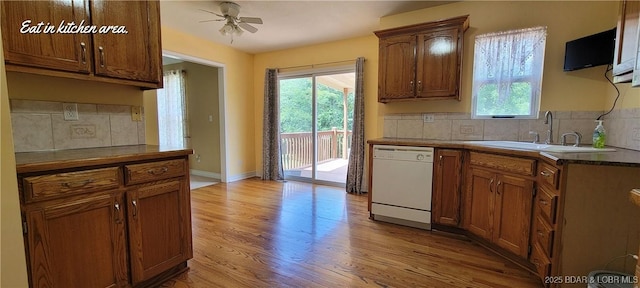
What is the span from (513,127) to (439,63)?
97 cm

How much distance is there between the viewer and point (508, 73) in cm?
272

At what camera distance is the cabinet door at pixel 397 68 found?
2.97 metres

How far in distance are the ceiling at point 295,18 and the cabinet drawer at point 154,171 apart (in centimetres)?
198

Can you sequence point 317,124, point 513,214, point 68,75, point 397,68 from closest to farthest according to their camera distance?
point 68,75 → point 513,214 → point 397,68 → point 317,124

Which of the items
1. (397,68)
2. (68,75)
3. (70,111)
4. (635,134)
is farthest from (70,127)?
(635,134)

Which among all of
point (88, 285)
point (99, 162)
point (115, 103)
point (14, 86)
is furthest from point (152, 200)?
point (14, 86)

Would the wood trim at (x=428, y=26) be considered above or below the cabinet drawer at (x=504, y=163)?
above

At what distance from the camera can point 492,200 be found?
86.8 inches

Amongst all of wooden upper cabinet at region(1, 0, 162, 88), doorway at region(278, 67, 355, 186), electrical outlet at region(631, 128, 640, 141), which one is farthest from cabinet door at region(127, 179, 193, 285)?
electrical outlet at region(631, 128, 640, 141)

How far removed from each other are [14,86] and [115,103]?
512mm

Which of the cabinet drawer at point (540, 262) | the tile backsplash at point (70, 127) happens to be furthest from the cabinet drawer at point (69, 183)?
the cabinet drawer at point (540, 262)

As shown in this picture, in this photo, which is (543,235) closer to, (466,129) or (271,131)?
(466,129)

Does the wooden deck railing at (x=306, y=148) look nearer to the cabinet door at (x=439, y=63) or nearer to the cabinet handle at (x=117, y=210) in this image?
the cabinet door at (x=439, y=63)

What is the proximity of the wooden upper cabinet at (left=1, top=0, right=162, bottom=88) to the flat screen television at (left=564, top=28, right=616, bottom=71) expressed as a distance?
3.37 meters
